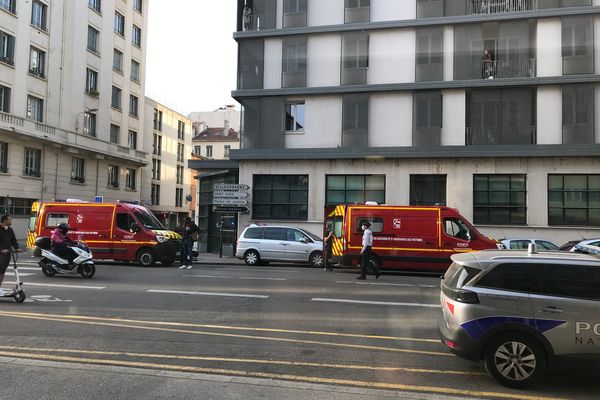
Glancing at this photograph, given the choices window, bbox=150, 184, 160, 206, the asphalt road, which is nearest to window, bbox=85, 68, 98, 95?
window, bbox=150, 184, 160, 206

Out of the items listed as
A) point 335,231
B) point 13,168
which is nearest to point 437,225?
point 335,231

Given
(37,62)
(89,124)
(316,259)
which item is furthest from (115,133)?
(316,259)

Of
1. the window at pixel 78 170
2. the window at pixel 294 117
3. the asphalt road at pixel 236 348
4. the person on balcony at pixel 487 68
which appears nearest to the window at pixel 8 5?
the window at pixel 78 170

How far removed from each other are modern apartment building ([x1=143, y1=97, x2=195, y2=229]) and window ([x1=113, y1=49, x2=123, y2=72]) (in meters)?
12.8

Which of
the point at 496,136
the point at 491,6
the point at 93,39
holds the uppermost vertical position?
the point at 93,39

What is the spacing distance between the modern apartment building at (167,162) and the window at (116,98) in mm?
12712

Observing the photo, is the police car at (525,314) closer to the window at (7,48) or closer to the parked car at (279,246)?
the parked car at (279,246)

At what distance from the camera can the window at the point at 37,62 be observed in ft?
111

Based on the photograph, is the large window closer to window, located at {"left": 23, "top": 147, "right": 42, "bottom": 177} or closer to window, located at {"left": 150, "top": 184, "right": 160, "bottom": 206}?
window, located at {"left": 23, "top": 147, "right": 42, "bottom": 177}

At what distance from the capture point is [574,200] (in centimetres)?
2283

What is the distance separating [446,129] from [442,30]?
5.20 metres

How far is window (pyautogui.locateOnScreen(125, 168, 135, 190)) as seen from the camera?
46.3 m

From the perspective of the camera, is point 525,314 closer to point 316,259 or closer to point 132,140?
point 316,259

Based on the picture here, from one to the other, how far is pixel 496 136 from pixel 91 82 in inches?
1261
